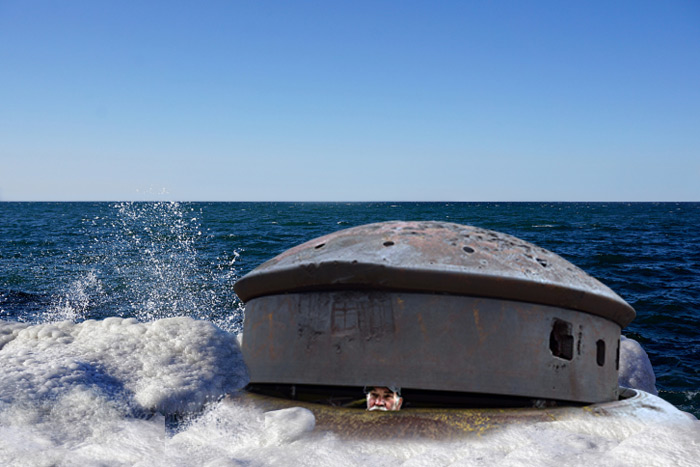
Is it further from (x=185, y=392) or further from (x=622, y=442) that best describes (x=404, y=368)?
(x=185, y=392)

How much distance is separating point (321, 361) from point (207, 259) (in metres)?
12.7

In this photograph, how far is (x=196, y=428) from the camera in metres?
2.25

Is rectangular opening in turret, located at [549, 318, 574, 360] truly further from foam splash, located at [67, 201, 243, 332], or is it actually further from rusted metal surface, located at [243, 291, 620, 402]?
foam splash, located at [67, 201, 243, 332]

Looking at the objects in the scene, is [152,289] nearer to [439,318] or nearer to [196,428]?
[196,428]

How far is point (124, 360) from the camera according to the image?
8.97 feet

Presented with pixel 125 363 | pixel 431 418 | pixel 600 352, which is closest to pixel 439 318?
pixel 431 418

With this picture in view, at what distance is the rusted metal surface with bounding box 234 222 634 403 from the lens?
2353mm

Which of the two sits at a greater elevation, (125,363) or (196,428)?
(125,363)

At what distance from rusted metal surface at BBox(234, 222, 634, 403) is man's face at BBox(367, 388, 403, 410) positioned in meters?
0.08

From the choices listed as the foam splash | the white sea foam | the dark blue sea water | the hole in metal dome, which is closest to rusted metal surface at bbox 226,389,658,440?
the white sea foam

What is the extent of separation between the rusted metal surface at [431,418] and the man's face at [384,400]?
0.08 meters

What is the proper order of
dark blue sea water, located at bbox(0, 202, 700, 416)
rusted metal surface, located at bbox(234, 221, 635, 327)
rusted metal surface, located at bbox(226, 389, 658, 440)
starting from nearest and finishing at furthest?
rusted metal surface, located at bbox(226, 389, 658, 440) → rusted metal surface, located at bbox(234, 221, 635, 327) → dark blue sea water, located at bbox(0, 202, 700, 416)

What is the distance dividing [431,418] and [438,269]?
63 cm

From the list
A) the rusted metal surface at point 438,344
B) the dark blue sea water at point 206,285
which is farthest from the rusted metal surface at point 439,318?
the dark blue sea water at point 206,285
